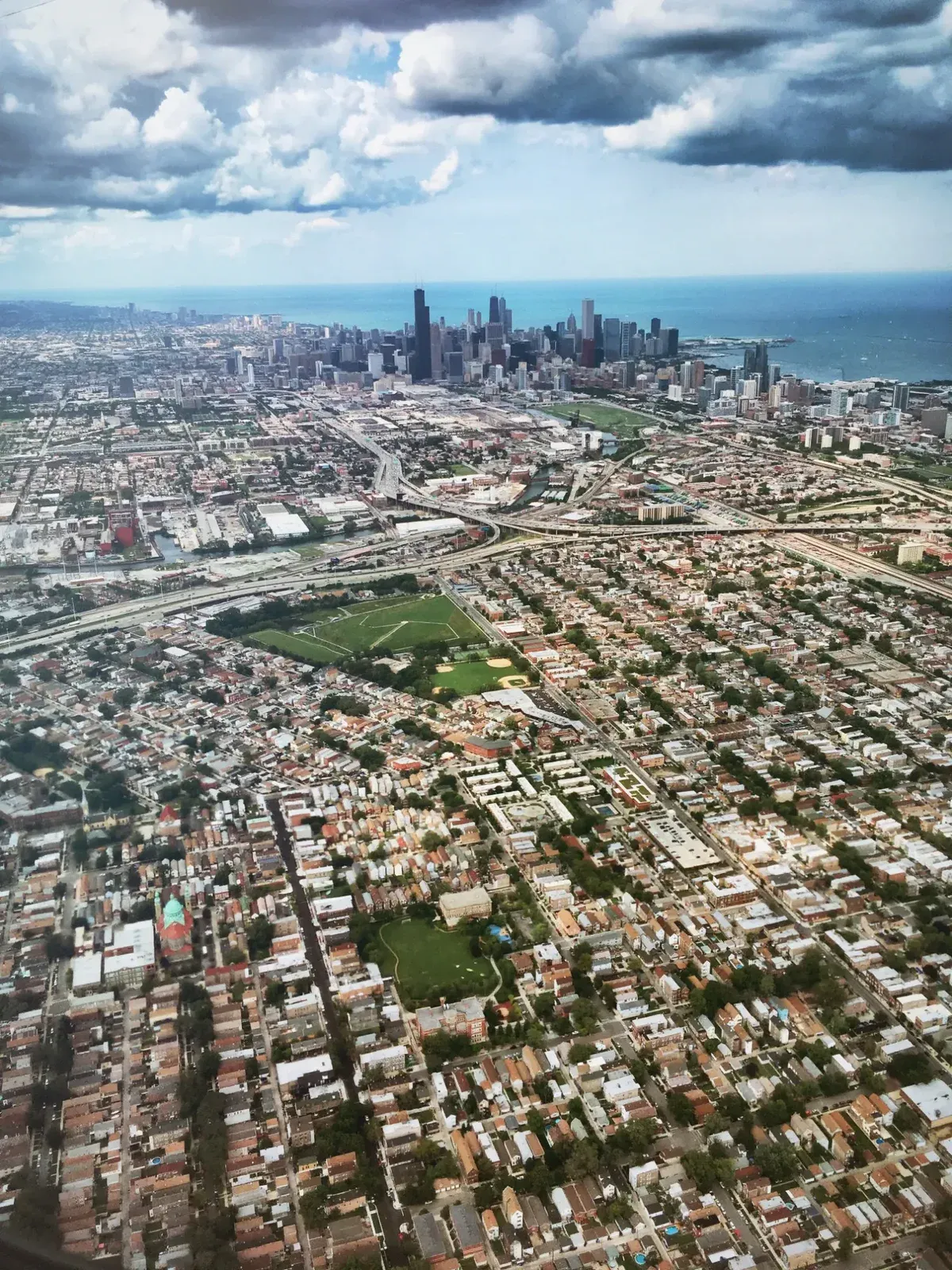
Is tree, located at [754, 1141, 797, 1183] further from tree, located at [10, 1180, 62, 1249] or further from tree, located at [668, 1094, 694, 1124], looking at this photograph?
tree, located at [10, 1180, 62, 1249]

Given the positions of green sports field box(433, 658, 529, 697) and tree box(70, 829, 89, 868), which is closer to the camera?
tree box(70, 829, 89, 868)

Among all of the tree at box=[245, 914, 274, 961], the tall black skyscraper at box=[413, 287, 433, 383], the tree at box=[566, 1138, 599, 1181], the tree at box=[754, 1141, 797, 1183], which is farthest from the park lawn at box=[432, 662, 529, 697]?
the tall black skyscraper at box=[413, 287, 433, 383]

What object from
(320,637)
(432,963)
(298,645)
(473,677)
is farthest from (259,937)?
(320,637)

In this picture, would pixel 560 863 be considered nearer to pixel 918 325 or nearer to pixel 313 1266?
pixel 313 1266

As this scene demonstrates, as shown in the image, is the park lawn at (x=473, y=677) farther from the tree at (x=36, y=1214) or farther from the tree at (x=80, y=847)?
the tree at (x=36, y=1214)

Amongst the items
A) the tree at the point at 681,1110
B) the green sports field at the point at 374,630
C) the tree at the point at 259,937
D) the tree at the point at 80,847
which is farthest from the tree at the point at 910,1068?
the green sports field at the point at 374,630

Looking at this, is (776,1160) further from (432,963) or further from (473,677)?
(473,677)
